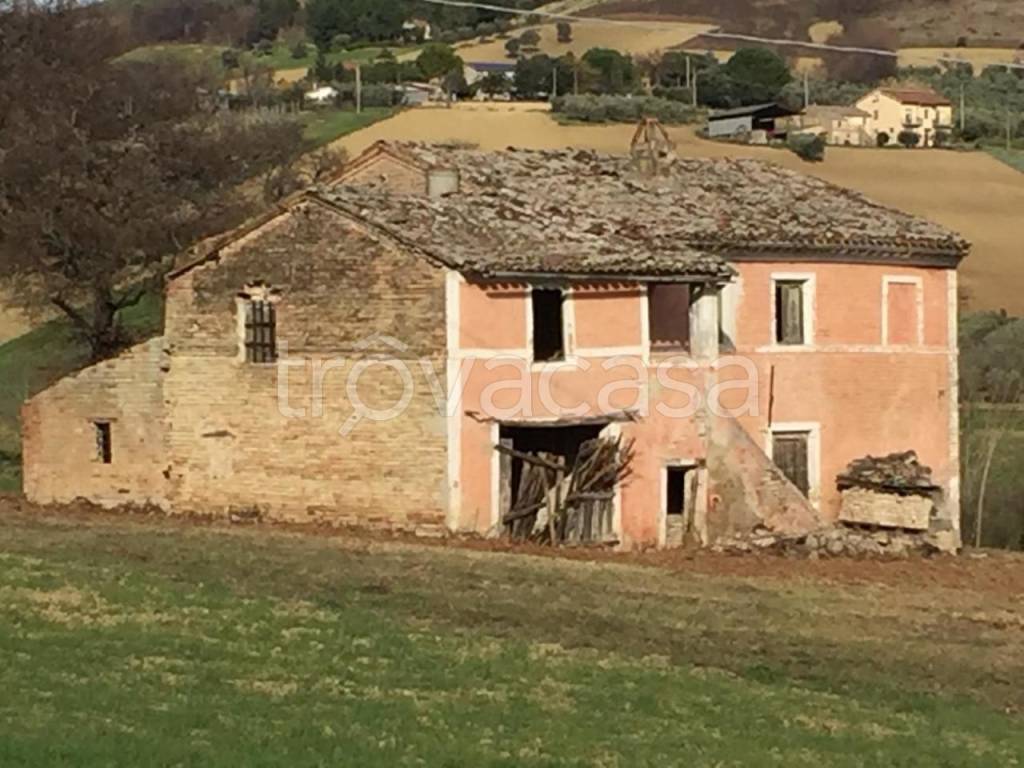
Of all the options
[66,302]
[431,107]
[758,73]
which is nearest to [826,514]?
[66,302]

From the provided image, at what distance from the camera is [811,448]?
3994 cm

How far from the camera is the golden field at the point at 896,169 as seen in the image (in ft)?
240

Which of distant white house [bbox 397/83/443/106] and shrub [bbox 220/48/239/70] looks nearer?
distant white house [bbox 397/83/443/106]

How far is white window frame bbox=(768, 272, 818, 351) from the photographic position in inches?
1556

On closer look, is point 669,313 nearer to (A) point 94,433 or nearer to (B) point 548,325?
(B) point 548,325

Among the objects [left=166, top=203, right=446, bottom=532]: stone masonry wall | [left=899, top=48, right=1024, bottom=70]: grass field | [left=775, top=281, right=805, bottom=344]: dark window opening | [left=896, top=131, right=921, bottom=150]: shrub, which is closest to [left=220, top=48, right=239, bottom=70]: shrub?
[left=899, top=48, right=1024, bottom=70]: grass field

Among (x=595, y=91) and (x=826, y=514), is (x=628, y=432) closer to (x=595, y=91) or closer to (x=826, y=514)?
(x=826, y=514)

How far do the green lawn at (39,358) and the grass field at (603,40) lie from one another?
65142mm

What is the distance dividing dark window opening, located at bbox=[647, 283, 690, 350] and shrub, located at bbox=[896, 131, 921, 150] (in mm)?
53333

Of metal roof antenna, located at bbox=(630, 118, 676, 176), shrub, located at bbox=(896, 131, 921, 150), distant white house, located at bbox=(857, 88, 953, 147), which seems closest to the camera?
metal roof antenna, located at bbox=(630, 118, 676, 176)

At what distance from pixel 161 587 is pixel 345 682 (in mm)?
6696

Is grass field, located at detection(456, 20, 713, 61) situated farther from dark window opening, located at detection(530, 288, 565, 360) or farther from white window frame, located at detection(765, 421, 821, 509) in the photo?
dark window opening, located at detection(530, 288, 565, 360)

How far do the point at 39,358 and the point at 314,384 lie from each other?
31914 millimetres

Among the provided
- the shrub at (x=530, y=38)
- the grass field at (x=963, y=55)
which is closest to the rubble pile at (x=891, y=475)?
the grass field at (x=963, y=55)
